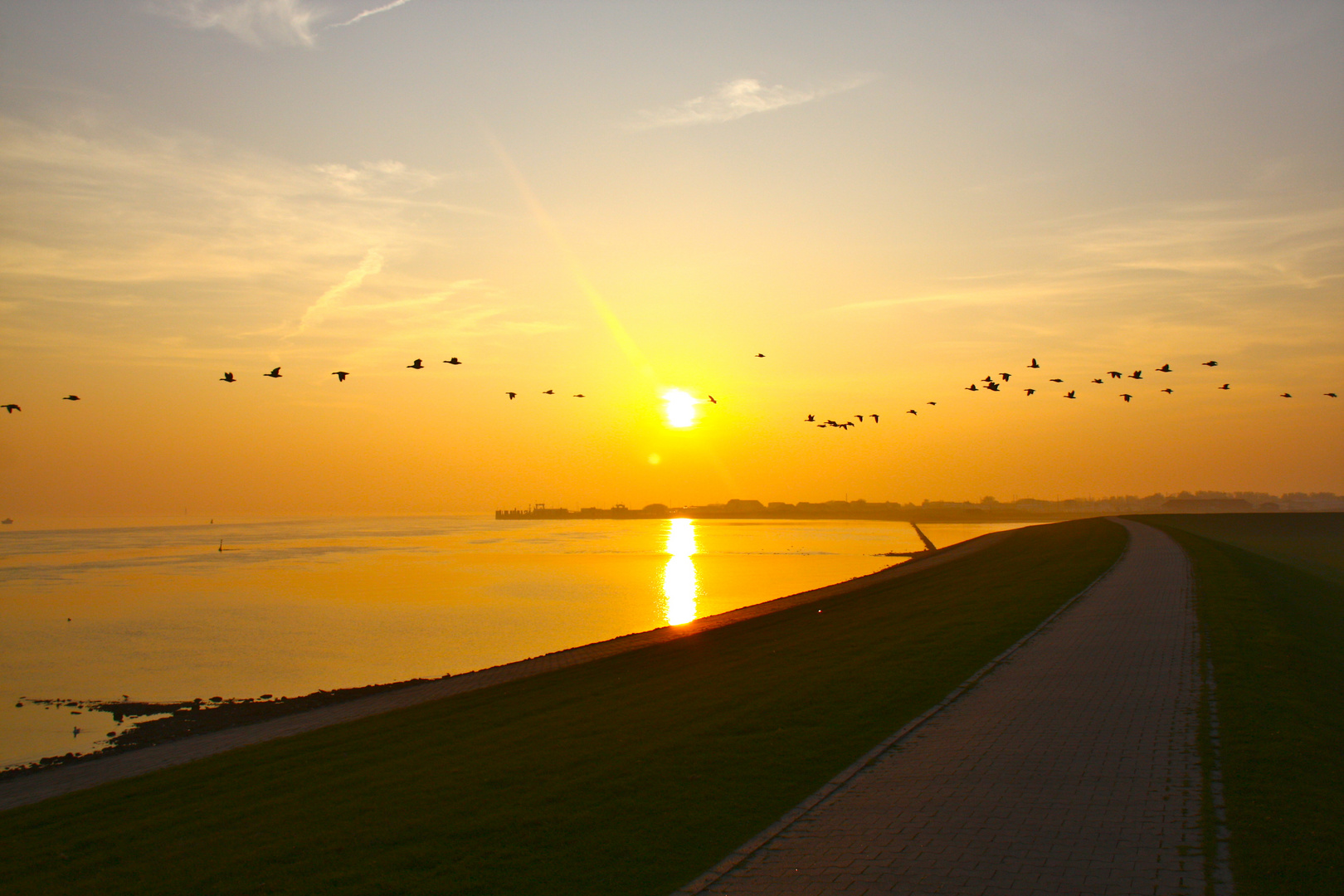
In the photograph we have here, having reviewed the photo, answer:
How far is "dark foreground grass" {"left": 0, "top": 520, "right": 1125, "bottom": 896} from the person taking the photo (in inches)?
340

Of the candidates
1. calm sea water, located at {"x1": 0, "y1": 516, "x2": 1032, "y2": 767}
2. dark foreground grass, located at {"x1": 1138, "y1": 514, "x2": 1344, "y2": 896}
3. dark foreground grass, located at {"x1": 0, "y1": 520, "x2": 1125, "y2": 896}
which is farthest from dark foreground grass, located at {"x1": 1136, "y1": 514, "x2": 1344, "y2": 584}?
dark foreground grass, located at {"x1": 0, "y1": 520, "x2": 1125, "y2": 896}

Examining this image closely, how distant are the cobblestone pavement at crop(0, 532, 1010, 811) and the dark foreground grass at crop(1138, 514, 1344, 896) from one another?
15.6 metres

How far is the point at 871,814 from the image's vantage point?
8617mm

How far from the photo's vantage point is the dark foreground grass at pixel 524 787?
8.62 metres

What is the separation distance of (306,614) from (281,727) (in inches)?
904

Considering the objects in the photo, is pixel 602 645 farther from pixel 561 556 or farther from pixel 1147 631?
pixel 561 556

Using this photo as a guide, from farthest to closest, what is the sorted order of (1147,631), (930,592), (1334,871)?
(930,592)
(1147,631)
(1334,871)

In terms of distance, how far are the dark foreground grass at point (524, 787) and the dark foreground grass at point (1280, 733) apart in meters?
4.04

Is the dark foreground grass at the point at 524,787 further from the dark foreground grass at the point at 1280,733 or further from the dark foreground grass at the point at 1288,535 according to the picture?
the dark foreground grass at the point at 1288,535

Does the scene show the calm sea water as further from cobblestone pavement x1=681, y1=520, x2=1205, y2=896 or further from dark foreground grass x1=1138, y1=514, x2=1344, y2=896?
dark foreground grass x1=1138, y1=514, x2=1344, y2=896

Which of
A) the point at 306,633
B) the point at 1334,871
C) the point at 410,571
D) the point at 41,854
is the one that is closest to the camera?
the point at 1334,871

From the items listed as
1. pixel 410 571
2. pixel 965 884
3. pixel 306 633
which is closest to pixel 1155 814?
pixel 965 884

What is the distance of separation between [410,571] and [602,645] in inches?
1627

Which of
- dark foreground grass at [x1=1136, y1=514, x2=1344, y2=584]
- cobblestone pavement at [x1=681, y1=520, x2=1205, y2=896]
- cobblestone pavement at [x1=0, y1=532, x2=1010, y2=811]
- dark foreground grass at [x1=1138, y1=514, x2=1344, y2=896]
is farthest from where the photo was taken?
dark foreground grass at [x1=1136, y1=514, x2=1344, y2=584]
